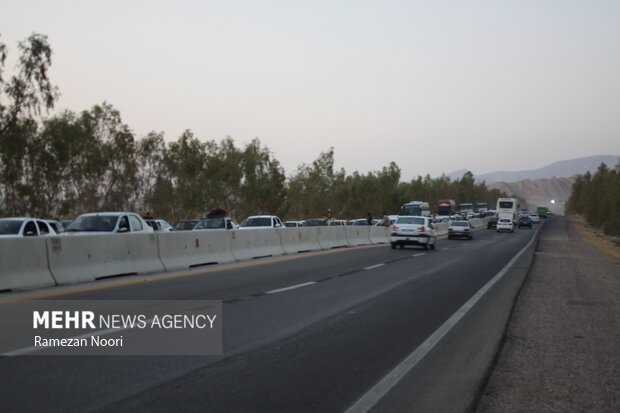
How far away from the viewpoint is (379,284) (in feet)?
49.4

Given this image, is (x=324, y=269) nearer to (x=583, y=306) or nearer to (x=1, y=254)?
(x=583, y=306)

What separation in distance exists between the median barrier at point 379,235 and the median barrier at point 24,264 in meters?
27.3

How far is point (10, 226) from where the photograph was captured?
62.2 ft

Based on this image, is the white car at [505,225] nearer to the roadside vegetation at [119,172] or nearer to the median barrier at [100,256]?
the roadside vegetation at [119,172]

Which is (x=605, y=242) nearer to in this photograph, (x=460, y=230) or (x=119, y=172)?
(x=460, y=230)

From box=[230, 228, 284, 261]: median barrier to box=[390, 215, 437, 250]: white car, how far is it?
785 centimetres

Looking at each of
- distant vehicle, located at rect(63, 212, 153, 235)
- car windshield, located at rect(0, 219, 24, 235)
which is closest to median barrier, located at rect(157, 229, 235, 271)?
distant vehicle, located at rect(63, 212, 153, 235)

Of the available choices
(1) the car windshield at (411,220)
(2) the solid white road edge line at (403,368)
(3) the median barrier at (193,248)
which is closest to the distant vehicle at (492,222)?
(1) the car windshield at (411,220)

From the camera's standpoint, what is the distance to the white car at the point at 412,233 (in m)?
31.3

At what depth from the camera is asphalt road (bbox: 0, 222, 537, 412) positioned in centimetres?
543

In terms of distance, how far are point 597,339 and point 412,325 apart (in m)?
2.50

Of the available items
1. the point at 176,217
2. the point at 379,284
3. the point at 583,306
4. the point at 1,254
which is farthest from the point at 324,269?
the point at 176,217

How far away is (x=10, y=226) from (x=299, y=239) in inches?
481

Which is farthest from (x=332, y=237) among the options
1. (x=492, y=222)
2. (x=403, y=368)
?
(x=492, y=222)
